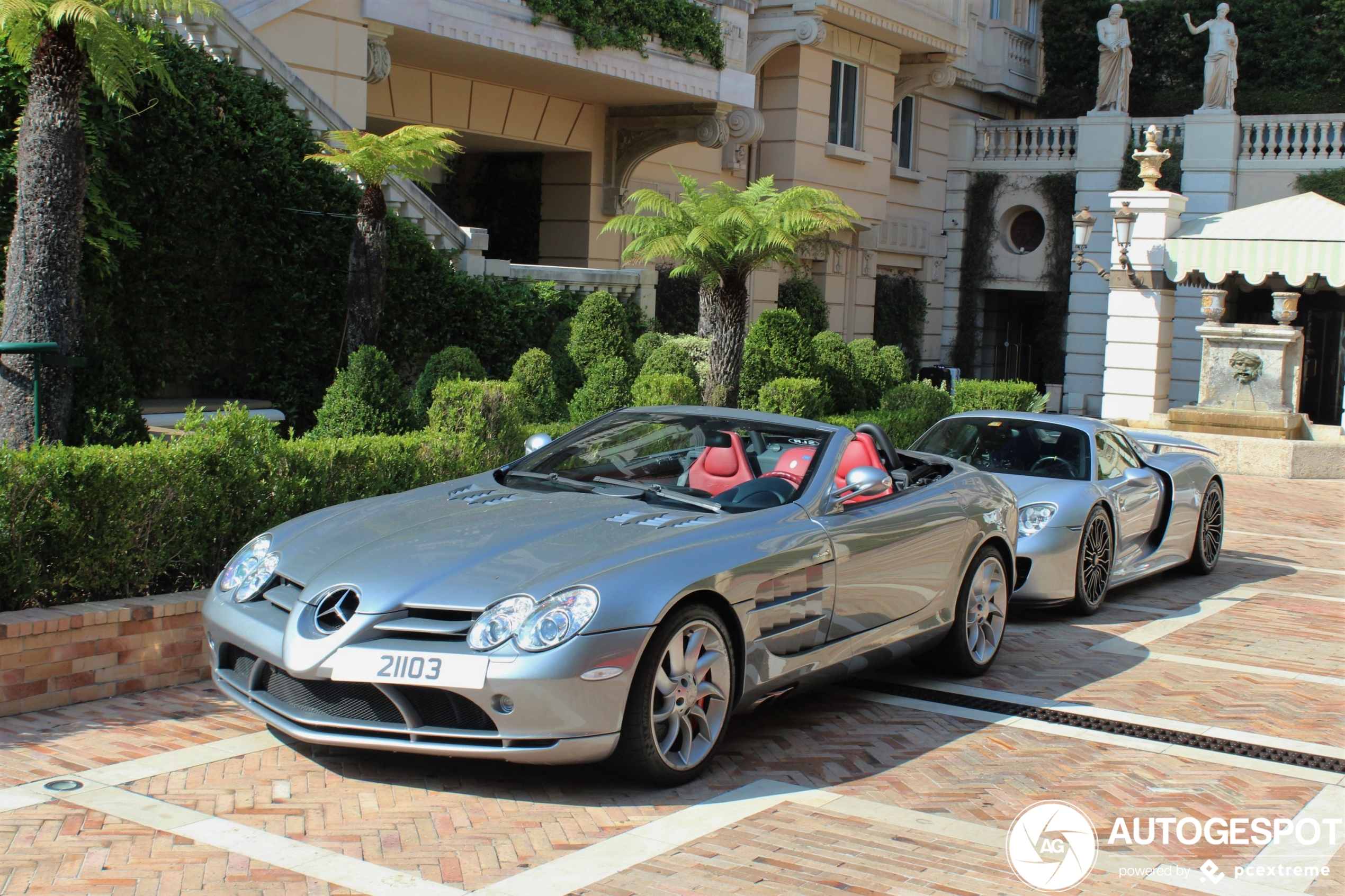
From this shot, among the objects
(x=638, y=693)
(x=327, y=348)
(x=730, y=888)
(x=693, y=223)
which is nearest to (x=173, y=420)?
(x=327, y=348)

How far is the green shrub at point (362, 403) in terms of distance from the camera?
33.7 feet

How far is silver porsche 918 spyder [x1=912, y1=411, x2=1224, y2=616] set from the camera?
8.90 meters

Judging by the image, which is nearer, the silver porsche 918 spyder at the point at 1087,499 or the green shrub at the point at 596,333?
the silver porsche 918 spyder at the point at 1087,499

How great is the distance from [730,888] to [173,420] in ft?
29.3

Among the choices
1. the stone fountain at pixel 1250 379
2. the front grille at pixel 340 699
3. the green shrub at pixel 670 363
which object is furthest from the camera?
the stone fountain at pixel 1250 379

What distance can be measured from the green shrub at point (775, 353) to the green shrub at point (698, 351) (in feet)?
1.59

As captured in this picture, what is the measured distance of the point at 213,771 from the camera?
5215 millimetres

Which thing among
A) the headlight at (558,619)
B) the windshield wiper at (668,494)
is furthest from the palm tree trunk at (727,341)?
the headlight at (558,619)

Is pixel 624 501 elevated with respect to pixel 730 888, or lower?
elevated

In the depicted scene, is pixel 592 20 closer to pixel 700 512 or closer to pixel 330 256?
pixel 330 256

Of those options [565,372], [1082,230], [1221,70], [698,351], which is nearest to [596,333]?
[565,372]

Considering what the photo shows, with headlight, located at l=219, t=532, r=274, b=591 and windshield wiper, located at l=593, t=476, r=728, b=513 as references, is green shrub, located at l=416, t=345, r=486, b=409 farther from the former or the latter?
headlight, located at l=219, t=532, r=274, b=591

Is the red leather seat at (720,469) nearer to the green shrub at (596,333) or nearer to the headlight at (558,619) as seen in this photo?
the headlight at (558,619)

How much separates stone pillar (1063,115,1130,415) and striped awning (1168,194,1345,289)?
699cm
